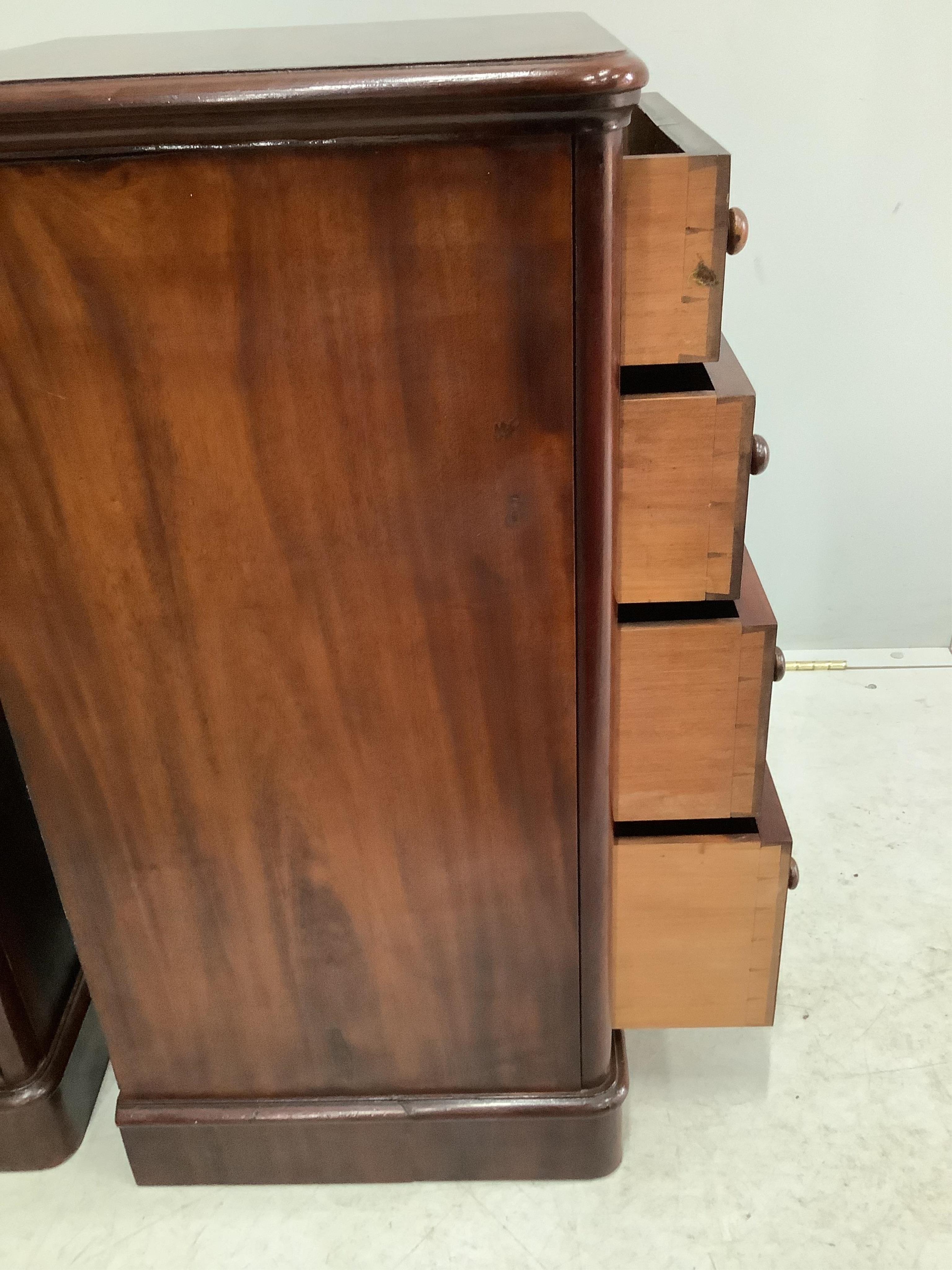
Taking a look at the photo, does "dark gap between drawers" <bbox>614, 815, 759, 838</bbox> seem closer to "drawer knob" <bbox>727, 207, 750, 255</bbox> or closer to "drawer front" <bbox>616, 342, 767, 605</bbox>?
"drawer front" <bbox>616, 342, 767, 605</bbox>

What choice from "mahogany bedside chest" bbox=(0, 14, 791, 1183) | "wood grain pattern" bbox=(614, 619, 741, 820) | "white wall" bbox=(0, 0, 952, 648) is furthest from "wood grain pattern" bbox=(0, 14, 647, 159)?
"white wall" bbox=(0, 0, 952, 648)

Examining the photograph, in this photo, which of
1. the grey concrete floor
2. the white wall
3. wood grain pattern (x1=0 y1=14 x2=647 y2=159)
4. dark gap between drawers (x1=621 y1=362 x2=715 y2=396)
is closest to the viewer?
wood grain pattern (x1=0 y1=14 x2=647 y2=159)

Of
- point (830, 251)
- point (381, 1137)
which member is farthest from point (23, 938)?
point (830, 251)

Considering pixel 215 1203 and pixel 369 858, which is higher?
pixel 369 858

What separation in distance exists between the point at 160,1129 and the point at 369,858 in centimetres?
37

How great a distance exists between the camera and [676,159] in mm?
632

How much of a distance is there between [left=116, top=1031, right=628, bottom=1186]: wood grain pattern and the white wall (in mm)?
1004

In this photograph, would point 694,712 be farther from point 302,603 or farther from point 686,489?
point 302,603

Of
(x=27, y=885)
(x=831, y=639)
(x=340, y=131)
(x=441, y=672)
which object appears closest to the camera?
(x=340, y=131)

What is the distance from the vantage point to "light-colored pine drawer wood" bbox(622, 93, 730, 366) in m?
0.64

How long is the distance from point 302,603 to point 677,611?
320 millimetres

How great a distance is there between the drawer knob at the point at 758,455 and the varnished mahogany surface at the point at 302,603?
0.15 m

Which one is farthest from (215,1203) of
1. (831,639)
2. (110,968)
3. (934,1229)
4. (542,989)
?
(831,639)

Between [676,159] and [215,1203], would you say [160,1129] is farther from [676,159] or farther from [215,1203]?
[676,159]
